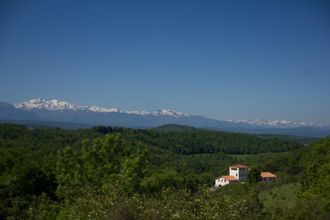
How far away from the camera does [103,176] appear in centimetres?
1919

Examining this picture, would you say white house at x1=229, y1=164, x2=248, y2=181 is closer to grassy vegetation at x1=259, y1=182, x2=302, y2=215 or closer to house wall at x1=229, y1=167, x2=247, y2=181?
house wall at x1=229, y1=167, x2=247, y2=181

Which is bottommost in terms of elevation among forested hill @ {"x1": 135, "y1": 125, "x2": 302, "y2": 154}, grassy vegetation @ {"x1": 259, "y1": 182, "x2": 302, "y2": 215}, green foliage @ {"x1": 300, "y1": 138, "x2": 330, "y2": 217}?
grassy vegetation @ {"x1": 259, "y1": 182, "x2": 302, "y2": 215}

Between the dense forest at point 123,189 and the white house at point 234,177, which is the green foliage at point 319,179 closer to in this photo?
the dense forest at point 123,189

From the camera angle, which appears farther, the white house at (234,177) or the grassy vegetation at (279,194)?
the white house at (234,177)

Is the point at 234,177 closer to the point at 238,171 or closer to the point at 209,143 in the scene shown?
the point at 238,171

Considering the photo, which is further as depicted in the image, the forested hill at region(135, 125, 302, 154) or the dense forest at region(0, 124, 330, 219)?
the forested hill at region(135, 125, 302, 154)

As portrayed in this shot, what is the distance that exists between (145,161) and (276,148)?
348ft

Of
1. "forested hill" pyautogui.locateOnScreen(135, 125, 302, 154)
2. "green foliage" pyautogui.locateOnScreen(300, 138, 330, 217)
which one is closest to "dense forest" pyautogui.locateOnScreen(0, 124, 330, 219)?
"green foliage" pyautogui.locateOnScreen(300, 138, 330, 217)

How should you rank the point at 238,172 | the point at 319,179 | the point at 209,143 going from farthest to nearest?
the point at 209,143 < the point at 238,172 < the point at 319,179

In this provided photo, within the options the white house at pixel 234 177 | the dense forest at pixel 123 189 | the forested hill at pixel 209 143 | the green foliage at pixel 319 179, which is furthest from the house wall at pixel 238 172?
the green foliage at pixel 319 179

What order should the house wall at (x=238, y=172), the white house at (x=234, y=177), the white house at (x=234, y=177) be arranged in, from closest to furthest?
the white house at (x=234, y=177) < the white house at (x=234, y=177) < the house wall at (x=238, y=172)

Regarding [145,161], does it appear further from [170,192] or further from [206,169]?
[206,169]

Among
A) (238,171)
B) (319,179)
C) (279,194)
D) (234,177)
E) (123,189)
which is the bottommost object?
(234,177)

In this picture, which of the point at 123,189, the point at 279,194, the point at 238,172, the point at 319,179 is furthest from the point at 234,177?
the point at 123,189
